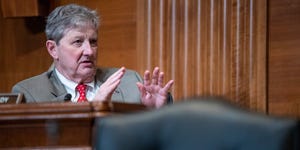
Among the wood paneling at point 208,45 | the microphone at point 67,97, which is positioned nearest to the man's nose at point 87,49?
the microphone at point 67,97

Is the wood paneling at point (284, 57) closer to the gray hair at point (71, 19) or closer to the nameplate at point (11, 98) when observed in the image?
the gray hair at point (71, 19)

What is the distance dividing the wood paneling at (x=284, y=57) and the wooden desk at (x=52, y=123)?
1.62 m

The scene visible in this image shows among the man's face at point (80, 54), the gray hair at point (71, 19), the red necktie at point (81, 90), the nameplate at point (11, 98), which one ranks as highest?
the gray hair at point (71, 19)

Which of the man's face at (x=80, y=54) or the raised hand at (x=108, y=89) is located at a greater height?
the man's face at (x=80, y=54)

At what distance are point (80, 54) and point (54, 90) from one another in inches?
10.2

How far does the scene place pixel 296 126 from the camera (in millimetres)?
1299

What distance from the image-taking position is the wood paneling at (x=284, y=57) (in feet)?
12.4

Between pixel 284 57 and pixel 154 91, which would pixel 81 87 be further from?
pixel 284 57

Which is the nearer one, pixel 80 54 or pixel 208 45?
pixel 80 54

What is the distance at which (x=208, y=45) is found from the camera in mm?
4000

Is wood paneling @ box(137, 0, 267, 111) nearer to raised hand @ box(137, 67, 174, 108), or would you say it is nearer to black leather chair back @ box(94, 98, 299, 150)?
raised hand @ box(137, 67, 174, 108)

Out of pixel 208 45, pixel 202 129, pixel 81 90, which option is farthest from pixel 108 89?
pixel 202 129

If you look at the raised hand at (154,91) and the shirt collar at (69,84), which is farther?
the shirt collar at (69,84)

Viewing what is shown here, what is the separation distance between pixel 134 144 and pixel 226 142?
7.1 inches
